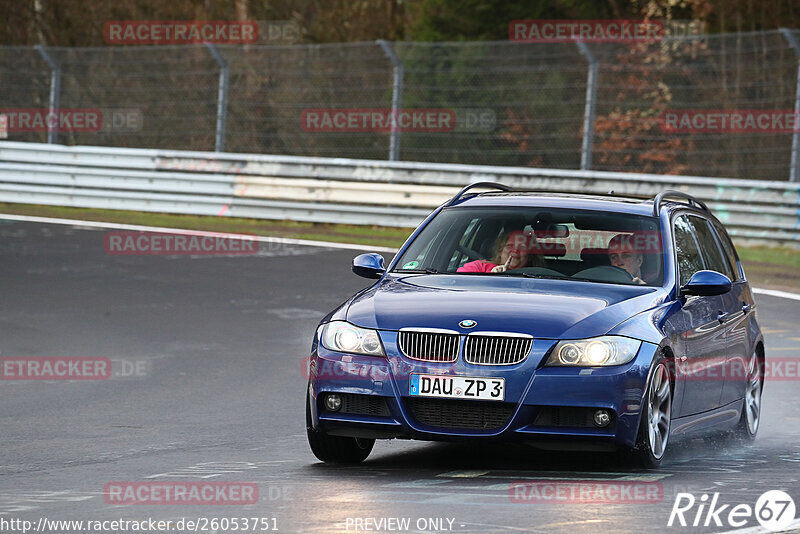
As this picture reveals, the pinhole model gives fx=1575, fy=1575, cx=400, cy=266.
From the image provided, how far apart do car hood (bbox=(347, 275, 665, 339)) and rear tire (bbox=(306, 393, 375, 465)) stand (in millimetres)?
621

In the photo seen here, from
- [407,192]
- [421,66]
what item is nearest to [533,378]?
[407,192]

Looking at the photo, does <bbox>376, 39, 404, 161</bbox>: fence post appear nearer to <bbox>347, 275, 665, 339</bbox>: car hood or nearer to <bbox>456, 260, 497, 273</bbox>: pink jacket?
<bbox>456, 260, 497, 273</bbox>: pink jacket

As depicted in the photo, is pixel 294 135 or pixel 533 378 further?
pixel 294 135

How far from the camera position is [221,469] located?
8.16 m

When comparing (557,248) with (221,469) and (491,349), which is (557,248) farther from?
(221,469)

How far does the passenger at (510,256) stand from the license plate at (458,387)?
1.44 metres

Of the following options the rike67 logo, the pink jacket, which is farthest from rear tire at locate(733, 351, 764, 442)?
the rike67 logo

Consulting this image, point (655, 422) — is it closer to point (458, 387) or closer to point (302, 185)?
point (458, 387)

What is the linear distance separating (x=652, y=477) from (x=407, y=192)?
1686 centimetres

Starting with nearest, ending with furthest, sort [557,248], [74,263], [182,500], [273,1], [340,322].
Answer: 1. [182,500]
2. [340,322]
3. [557,248]
4. [74,263]
5. [273,1]

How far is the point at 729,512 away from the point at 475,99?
26.7 m

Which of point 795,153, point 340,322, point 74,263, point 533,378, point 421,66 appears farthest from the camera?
point 421,66

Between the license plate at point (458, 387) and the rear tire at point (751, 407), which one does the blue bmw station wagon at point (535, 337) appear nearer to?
the license plate at point (458, 387)

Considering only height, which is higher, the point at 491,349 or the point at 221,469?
the point at 491,349
